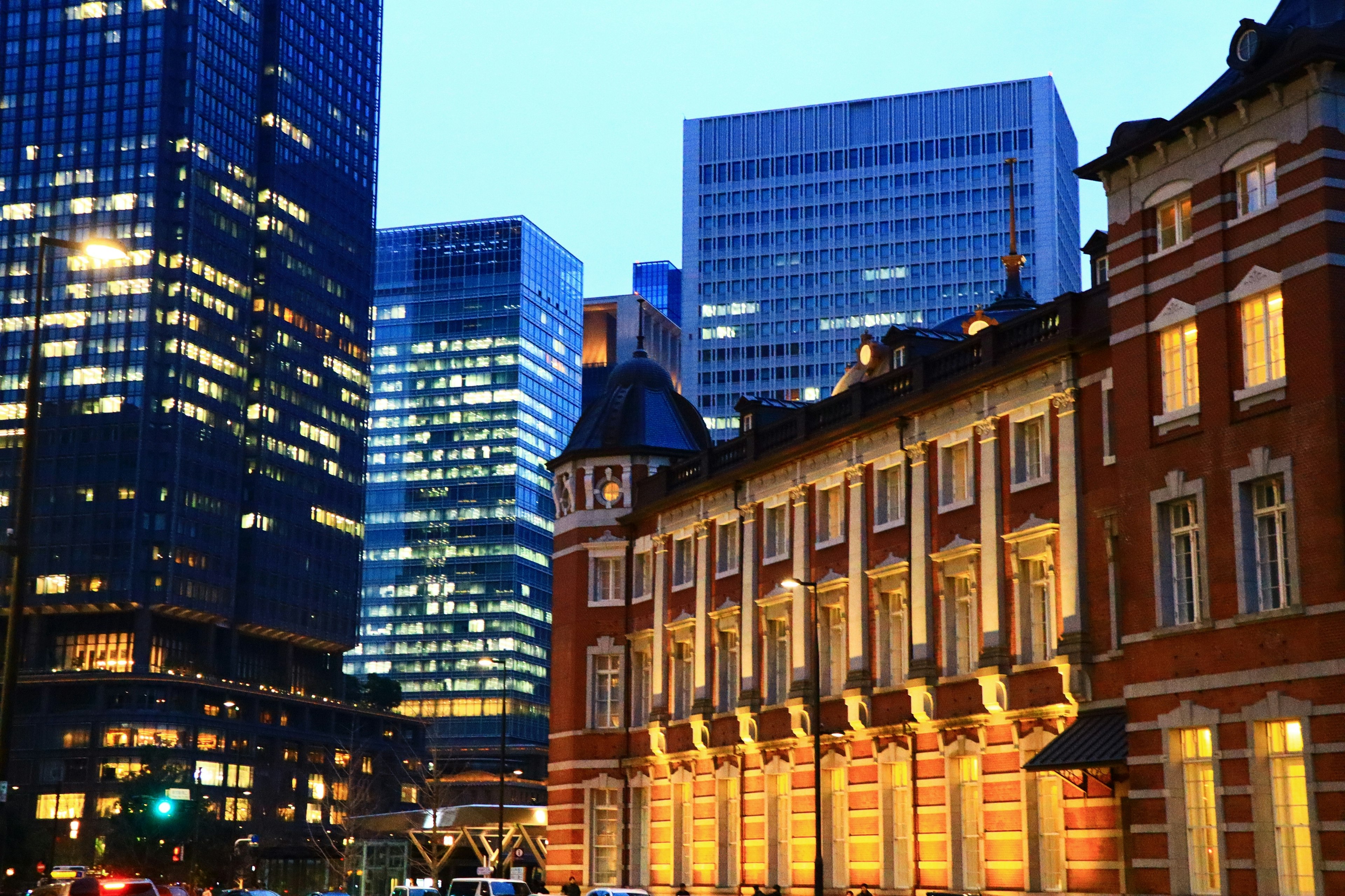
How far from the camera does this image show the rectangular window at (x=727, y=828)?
64.4 meters

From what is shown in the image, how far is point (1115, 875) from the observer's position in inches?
1731

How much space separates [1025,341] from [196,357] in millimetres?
146727

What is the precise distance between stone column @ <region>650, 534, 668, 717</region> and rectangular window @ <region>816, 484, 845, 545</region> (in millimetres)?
12393

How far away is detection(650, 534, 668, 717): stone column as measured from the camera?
232 ft

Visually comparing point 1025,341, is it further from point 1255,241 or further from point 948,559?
point 1255,241

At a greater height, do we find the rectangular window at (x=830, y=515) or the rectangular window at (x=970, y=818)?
the rectangular window at (x=830, y=515)

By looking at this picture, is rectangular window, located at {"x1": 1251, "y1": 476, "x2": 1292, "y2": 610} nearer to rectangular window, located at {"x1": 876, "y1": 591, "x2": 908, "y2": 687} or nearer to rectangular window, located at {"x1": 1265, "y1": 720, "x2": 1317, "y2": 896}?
rectangular window, located at {"x1": 1265, "y1": 720, "x2": 1317, "y2": 896}

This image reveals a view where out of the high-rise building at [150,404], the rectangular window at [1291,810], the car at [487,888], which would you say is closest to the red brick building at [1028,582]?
the rectangular window at [1291,810]

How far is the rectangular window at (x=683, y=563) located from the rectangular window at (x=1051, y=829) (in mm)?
24049

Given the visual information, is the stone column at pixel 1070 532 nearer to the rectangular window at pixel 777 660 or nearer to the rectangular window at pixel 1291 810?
the rectangular window at pixel 1291 810

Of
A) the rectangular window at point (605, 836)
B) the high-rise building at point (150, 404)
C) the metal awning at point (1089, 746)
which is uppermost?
the high-rise building at point (150, 404)

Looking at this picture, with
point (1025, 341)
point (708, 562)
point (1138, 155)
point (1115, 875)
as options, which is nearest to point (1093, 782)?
point (1115, 875)

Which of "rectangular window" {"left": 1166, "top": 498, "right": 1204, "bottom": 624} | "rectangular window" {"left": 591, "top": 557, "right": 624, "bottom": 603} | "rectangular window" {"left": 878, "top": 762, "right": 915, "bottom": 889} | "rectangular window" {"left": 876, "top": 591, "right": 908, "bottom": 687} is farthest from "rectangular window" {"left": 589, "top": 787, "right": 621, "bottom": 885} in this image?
"rectangular window" {"left": 1166, "top": 498, "right": 1204, "bottom": 624}

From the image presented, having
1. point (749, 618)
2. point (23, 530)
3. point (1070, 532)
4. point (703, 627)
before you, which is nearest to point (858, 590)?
point (749, 618)
